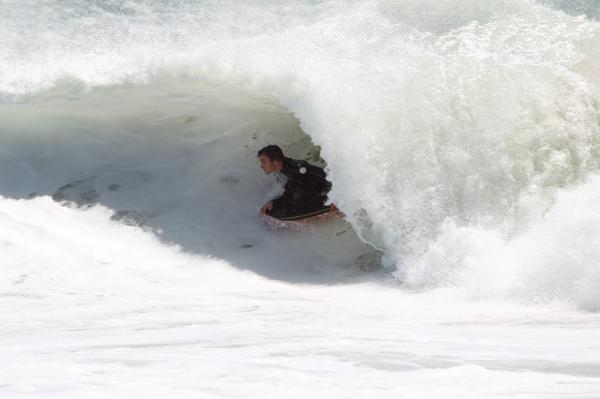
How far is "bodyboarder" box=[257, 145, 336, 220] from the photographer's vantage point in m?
6.81

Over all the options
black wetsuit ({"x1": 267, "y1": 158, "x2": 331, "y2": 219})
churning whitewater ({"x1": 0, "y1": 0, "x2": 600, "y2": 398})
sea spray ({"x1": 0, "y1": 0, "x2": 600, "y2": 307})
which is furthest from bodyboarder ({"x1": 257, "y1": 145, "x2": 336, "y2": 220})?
sea spray ({"x1": 0, "y1": 0, "x2": 600, "y2": 307})

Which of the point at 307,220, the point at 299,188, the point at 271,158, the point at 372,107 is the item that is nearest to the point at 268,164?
the point at 271,158

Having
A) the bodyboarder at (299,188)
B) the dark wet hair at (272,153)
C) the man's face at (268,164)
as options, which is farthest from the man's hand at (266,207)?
the dark wet hair at (272,153)

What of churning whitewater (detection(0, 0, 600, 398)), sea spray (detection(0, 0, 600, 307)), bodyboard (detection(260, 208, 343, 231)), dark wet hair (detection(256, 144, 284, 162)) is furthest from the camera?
bodyboard (detection(260, 208, 343, 231))

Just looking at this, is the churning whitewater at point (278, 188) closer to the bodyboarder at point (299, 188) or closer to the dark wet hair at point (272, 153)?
the bodyboarder at point (299, 188)

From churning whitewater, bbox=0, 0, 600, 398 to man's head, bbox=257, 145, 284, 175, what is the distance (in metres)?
0.34

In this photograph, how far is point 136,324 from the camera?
4.94 meters

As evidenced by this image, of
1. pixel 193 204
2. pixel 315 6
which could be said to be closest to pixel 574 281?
pixel 193 204

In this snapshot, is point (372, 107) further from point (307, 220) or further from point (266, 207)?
point (266, 207)

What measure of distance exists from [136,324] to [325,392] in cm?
201

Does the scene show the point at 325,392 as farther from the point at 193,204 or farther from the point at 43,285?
the point at 193,204

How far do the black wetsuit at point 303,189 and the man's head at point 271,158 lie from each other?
0.17ft

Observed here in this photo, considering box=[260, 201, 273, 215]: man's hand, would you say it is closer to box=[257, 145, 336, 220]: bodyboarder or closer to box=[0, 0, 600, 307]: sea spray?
box=[257, 145, 336, 220]: bodyboarder

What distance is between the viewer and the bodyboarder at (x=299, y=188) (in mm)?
6812
